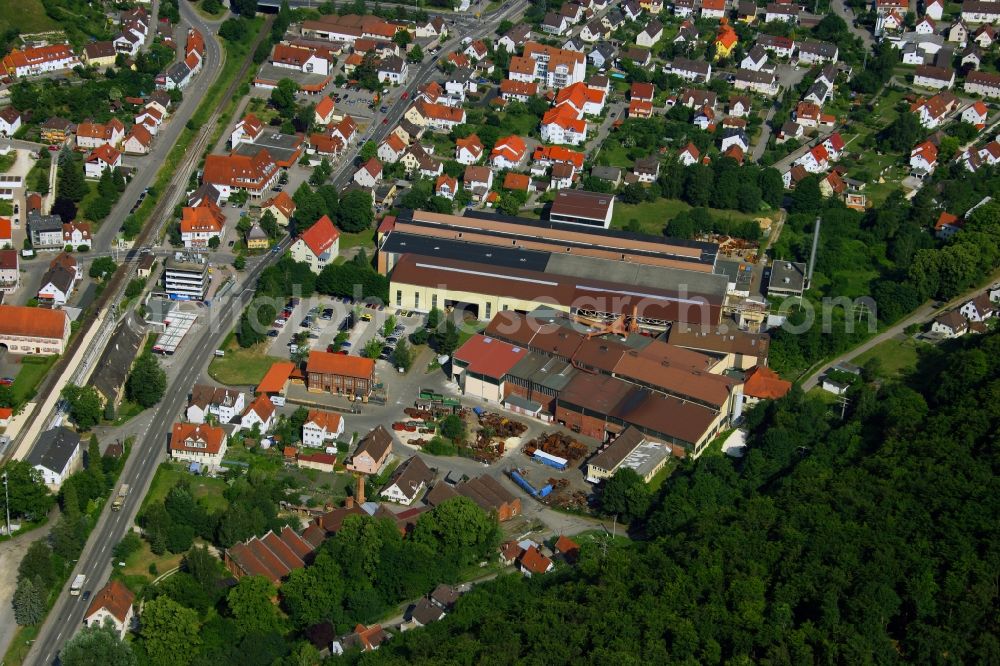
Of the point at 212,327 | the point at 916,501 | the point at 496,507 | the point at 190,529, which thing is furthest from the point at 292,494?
the point at 916,501

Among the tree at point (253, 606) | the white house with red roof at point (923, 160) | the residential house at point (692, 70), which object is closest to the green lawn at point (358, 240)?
the tree at point (253, 606)

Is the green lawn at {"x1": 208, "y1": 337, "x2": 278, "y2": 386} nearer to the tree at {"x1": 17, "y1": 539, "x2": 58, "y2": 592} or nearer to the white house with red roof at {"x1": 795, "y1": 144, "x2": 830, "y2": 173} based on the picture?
the tree at {"x1": 17, "y1": 539, "x2": 58, "y2": 592}

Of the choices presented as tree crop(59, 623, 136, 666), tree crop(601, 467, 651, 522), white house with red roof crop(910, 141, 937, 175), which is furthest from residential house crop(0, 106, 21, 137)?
white house with red roof crop(910, 141, 937, 175)

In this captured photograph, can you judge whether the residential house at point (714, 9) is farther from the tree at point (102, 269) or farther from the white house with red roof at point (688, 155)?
the tree at point (102, 269)

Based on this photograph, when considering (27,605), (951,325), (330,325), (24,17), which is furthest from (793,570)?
(24,17)

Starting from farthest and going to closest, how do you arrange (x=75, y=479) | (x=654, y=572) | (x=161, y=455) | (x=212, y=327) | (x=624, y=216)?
(x=624, y=216) → (x=212, y=327) → (x=161, y=455) → (x=75, y=479) → (x=654, y=572)

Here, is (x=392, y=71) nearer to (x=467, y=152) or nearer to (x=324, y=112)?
(x=324, y=112)

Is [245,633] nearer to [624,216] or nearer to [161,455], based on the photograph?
[161,455]
